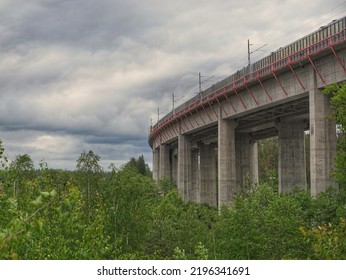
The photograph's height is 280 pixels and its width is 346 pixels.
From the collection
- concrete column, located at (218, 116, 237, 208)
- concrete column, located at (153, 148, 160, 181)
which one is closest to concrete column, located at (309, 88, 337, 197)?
concrete column, located at (218, 116, 237, 208)

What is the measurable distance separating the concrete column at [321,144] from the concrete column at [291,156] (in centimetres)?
1644

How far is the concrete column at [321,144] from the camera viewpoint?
1476 inches

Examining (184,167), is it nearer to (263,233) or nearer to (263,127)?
(263,127)

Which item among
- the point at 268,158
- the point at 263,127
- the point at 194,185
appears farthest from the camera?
the point at 268,158

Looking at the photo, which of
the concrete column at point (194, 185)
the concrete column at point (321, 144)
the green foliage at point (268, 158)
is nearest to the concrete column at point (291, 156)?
the concrete column at point (321, 144)

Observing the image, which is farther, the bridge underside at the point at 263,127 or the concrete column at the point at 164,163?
the concrete column at the point at 164,163

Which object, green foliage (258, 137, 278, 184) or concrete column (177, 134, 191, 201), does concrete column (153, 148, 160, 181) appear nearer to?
green foliage (258, 137, 278, 184)

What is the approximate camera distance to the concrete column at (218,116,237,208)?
58094mm

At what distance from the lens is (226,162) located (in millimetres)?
58375

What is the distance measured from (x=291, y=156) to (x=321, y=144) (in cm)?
1911

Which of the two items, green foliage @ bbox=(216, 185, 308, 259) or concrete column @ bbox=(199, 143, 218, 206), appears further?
concrete column @ bbox=(199, 143, 218, 206)

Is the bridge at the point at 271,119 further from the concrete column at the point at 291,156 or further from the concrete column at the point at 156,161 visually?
the concrete column at the point at 156,161

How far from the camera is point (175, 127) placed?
81.7 m

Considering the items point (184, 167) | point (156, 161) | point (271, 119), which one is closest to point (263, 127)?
point (271, 119)
